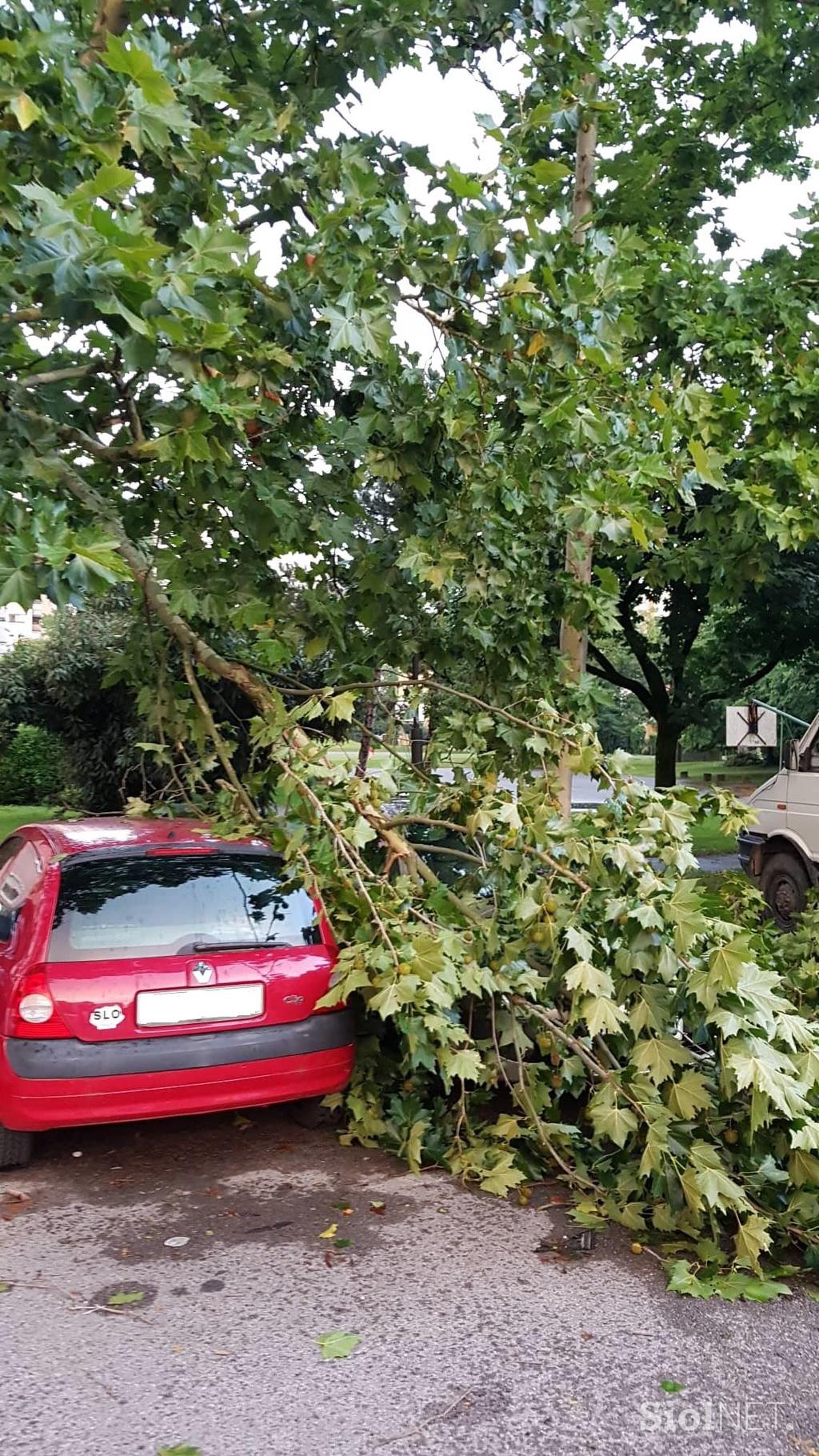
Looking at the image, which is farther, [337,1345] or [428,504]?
[428,504]

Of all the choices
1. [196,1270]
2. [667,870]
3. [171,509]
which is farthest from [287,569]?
[196,1270]

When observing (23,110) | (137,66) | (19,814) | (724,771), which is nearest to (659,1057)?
(137,66)

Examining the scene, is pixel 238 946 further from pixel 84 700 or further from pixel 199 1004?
pixel 84 700

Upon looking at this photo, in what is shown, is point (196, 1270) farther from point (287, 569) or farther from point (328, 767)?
point (287, 569)

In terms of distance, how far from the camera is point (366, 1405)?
269cm

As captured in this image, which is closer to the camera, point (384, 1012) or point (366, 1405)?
point (366, 1405)

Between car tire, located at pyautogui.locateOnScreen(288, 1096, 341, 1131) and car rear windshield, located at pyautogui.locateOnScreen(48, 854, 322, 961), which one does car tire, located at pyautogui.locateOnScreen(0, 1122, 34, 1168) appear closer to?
Answer: car rear windshield, located at pyautogui.locateOnScreen(48, 854, 322, 961)

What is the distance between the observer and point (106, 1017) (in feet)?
12.6

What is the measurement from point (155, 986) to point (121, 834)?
90cm

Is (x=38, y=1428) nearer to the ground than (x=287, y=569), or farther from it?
nearer to the ground

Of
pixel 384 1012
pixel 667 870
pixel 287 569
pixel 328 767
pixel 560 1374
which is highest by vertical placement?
pixel 287 569

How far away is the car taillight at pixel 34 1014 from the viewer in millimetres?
3775

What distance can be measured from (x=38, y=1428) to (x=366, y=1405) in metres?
0.82

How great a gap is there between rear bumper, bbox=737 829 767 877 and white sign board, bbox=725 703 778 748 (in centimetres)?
116
